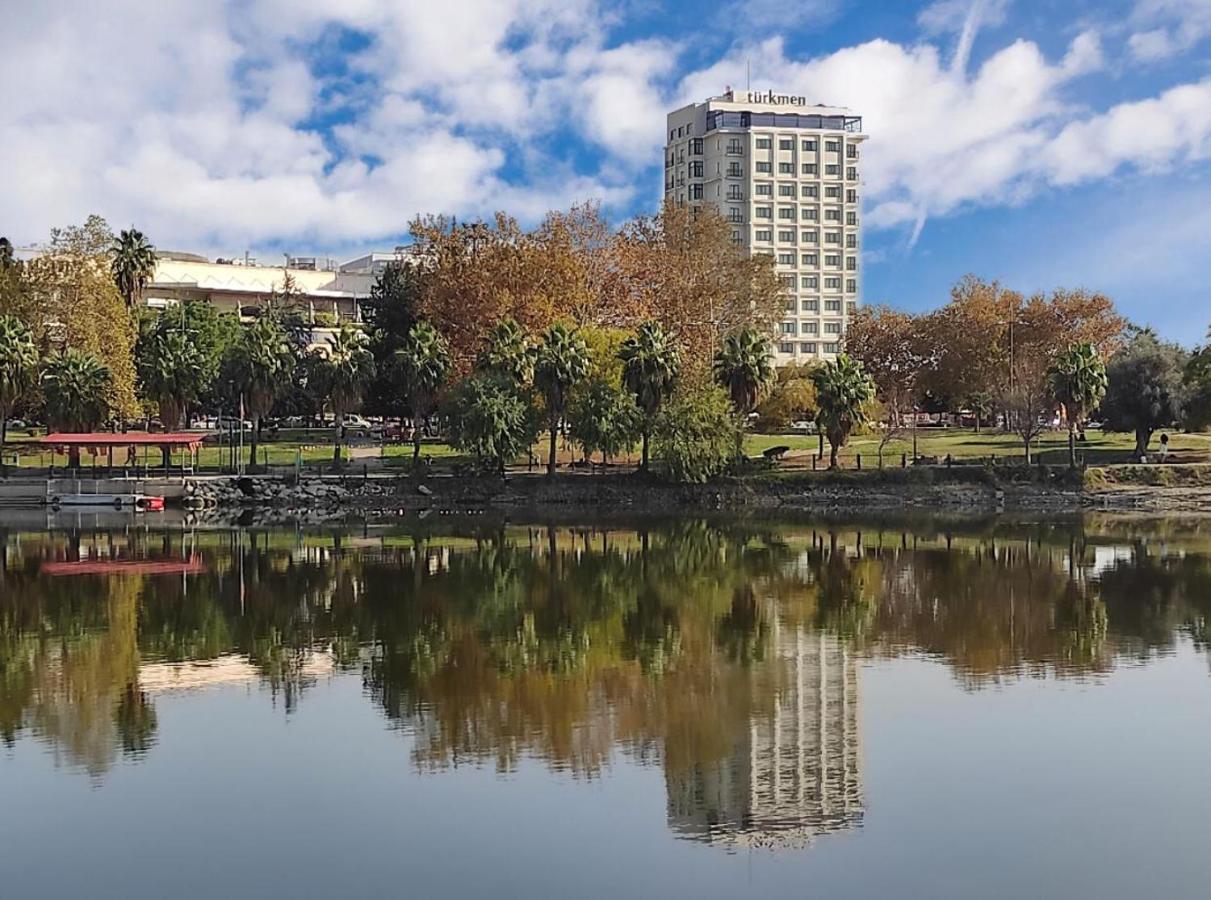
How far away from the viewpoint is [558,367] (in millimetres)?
74250

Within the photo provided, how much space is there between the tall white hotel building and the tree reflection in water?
311 ft

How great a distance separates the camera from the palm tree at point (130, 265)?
9212cm

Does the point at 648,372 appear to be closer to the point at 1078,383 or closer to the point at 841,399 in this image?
the point at 841,399

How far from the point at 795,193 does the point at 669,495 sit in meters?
81.5

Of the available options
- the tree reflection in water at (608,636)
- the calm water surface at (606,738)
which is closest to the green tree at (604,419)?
the tree reflection in water at (608,636)

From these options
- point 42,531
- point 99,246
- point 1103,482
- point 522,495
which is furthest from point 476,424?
point 1103,482

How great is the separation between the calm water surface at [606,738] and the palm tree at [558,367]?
112 feet

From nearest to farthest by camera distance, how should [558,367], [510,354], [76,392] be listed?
[558,367] < [510,354] < [76,392]

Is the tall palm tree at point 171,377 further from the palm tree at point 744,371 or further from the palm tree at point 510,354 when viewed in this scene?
the palm tree at point 744,371

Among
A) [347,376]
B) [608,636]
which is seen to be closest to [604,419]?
[347,376]

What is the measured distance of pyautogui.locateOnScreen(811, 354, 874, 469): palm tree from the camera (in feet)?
247

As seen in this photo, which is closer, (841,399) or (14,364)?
(14,364)

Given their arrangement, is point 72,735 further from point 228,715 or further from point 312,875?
point 312,875

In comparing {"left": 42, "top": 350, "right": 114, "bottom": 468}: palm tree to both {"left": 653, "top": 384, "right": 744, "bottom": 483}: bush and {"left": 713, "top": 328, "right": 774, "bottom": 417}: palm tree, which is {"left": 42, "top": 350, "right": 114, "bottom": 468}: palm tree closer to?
{"left": 653, "top": 384, "right": 744, "bottom": 483}: bush
